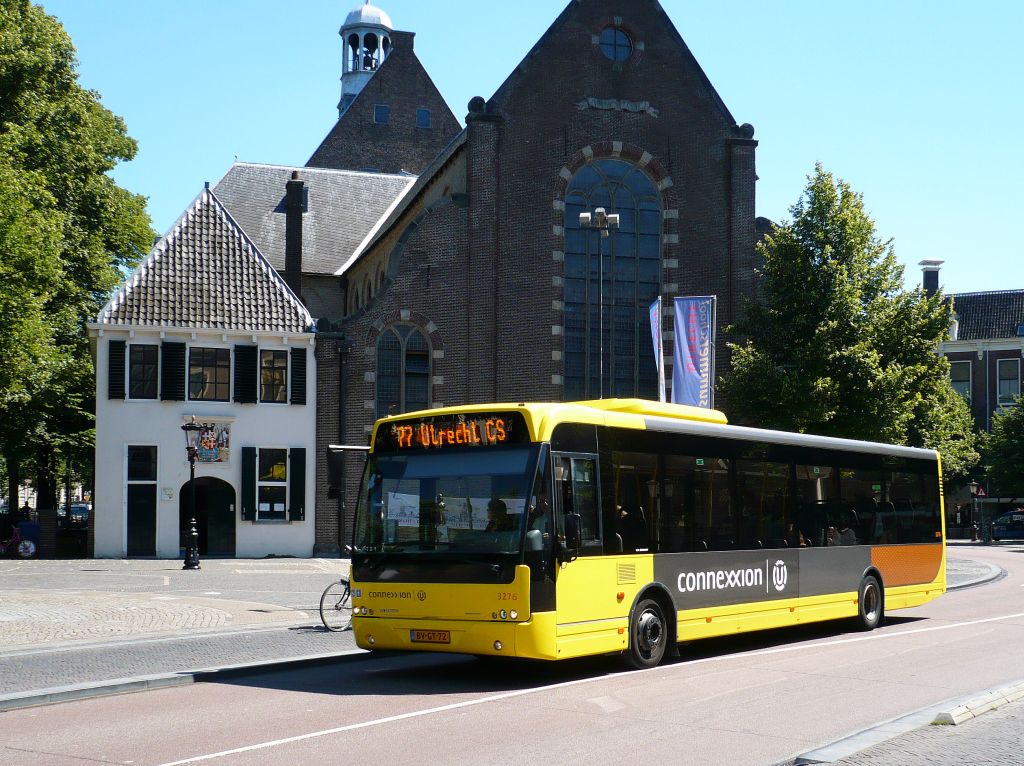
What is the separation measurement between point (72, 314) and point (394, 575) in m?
27.3

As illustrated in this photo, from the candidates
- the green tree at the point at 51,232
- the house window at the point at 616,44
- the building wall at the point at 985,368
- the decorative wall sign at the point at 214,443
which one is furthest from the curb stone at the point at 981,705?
the building wall at the point at 985,368

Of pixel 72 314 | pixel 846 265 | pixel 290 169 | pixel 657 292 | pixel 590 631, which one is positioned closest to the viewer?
pixel 590 631

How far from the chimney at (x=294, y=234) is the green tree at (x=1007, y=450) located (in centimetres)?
3611

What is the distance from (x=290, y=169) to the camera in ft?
171

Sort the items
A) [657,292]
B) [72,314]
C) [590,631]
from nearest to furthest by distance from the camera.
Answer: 1. [590,631]
2. [72,314]
3. [657,292]

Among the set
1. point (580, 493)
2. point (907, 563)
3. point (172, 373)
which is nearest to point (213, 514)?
point (172, 373)

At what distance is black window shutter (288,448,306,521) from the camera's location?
36156 millimetres

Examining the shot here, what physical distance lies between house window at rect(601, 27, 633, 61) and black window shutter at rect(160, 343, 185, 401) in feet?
55.3

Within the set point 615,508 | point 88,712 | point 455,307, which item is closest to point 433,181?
point 455,307

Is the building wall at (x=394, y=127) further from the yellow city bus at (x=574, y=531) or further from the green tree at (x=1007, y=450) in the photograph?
the yellow city bus at (x=574, y=531)

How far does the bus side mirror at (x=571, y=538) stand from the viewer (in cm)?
1128

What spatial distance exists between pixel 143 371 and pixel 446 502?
25546 millimetres

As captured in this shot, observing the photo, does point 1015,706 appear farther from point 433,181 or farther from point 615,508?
point 433,181

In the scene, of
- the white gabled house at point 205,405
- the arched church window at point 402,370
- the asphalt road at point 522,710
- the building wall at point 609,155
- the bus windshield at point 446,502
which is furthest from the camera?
the building wall at point 609,155
